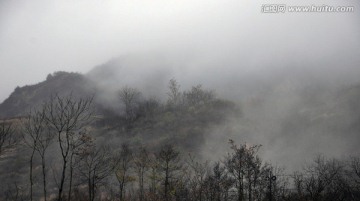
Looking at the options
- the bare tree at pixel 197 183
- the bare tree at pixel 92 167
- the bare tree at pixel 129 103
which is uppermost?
the bare tree at pixel 129 103

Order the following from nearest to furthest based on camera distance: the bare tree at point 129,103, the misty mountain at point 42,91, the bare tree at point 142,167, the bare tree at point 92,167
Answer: the bare tree at point 92,167 → the bare tree at point 142,167 → the bare tree at point 129,103 → the misty mountain at point 42,91

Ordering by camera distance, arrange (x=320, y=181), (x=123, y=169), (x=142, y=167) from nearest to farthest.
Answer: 1. (x=320, y=181)
2. (x=123, y=169)
3. (x=142, y=167)

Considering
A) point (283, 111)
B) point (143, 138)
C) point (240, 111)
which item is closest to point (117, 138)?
point (143, 138)

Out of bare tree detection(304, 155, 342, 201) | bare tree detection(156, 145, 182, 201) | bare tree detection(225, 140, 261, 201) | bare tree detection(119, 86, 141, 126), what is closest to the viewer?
bare tree detection(304, 155, 342, 201)

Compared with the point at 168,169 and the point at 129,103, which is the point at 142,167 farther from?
the point at 129,103

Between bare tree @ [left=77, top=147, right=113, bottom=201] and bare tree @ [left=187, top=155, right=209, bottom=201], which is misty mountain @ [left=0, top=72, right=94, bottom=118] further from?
bare tree @ [left=77, top=147, right=113, bottom=201]

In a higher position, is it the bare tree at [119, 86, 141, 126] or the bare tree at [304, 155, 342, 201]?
the bare tree at [119, 86, 141, 126]

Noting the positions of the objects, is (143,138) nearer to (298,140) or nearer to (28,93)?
(298,140)

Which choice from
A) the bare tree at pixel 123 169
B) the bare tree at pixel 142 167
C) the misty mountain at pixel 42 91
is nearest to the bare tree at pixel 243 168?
the bare tree at pixel 142 167

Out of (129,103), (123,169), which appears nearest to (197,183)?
(123,169)

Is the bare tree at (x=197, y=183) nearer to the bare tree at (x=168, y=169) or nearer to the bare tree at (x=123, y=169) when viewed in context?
the bare tree at (x=168, y=169)

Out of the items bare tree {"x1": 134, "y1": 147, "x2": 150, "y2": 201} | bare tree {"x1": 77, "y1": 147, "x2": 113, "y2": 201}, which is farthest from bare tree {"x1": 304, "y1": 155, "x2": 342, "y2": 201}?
bare tree {"x1": 134, "y1": 147, "x2": 150, "y2": 201}

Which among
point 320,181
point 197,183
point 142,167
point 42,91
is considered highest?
point 42,91

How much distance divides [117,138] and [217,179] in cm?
6041
